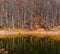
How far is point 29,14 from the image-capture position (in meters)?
149

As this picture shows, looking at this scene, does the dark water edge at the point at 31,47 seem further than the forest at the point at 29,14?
No

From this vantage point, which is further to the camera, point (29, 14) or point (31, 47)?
point (29, 14)

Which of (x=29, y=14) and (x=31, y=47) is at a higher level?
(x=29, y=14)

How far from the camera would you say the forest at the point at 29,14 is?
133 m

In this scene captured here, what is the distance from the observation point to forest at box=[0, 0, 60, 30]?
437 feet

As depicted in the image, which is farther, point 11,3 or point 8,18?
point 11,3

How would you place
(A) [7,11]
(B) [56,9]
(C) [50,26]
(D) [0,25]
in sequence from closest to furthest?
1. (D) [0,25]
2. (C) [50,26]
3. (A) [7,11]
4. (B) [56,9]

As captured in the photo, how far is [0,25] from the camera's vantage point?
126 m

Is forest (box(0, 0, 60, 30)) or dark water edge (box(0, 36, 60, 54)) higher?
forest (box(0, 0, 60, 30))

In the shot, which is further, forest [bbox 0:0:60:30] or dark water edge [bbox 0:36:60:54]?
forest [bbox 0:0:60:30]

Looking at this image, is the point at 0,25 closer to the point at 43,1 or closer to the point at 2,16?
the point at 2,16

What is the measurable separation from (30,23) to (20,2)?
34.9m

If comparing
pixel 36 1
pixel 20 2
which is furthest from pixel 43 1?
pixel 20 2

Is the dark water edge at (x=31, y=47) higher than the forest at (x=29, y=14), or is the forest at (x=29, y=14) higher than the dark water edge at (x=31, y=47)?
the forest at (x=29, y=14)
